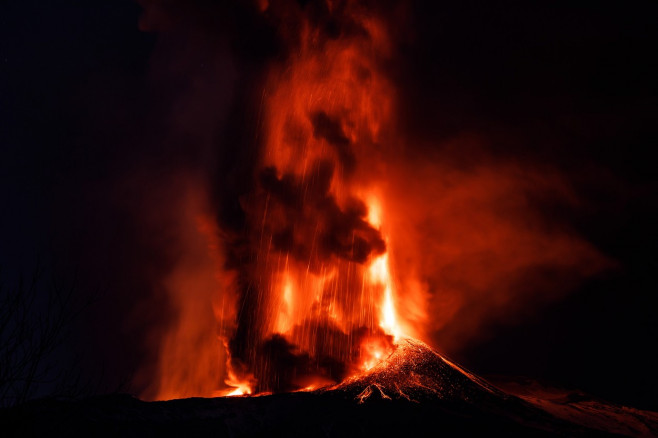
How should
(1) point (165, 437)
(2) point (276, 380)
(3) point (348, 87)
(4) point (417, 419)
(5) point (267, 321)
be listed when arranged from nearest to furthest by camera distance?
(1) point (165, 437)
(4) point (417, 419)
(2) point (276, 380)
(5) point (267, 321)
(3) point (348, 87)

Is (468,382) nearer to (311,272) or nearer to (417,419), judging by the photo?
(417,419)

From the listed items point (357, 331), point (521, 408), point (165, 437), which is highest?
point (357, 331)

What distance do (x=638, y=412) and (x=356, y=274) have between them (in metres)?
23.6

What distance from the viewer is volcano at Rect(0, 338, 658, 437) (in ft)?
Result: 64.2

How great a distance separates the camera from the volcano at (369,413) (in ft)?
64.2

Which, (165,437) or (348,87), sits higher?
(348,87)

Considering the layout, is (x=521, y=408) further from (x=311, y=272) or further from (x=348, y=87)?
(x=348, y=87)

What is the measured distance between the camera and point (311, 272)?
109 ft

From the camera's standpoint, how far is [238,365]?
32906mm

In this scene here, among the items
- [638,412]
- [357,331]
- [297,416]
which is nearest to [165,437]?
[297,416]

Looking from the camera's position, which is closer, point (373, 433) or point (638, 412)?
point (373, 433)

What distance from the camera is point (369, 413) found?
75.9ft

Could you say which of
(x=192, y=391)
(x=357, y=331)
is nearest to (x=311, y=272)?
(x=357, y=331)

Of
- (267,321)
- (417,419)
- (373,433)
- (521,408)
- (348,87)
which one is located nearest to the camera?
(373,433)
